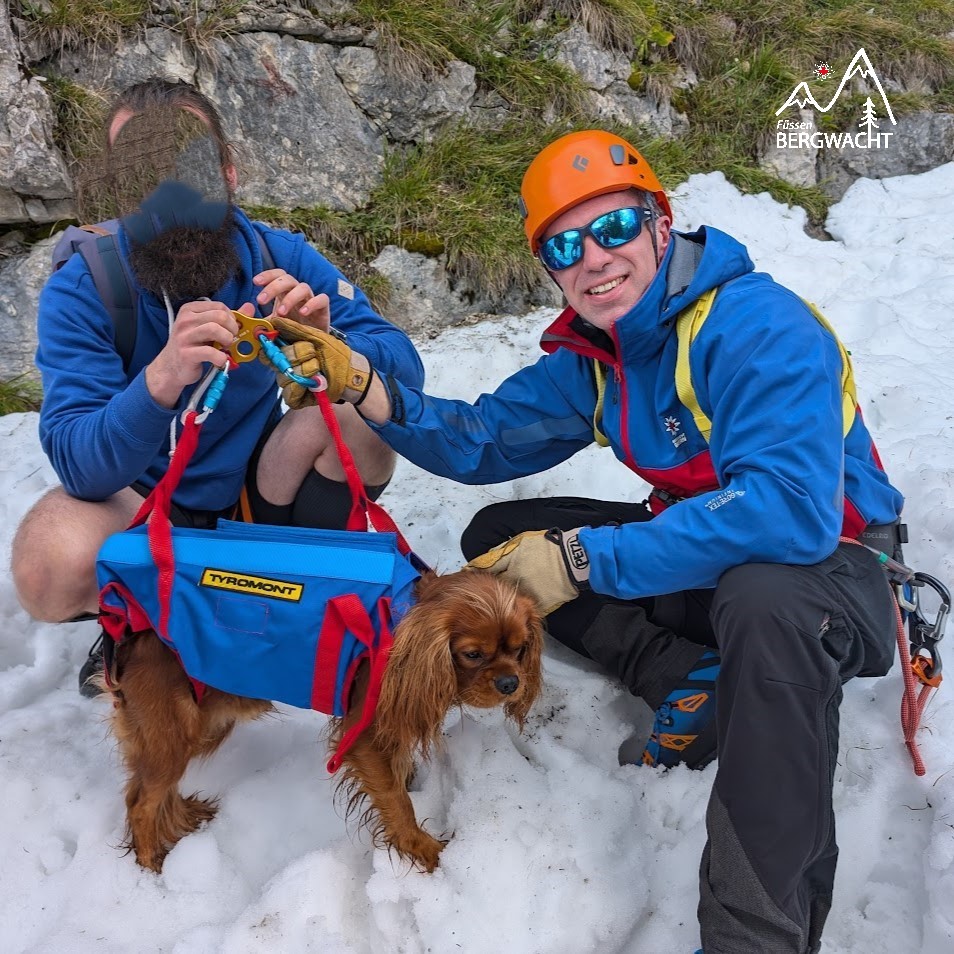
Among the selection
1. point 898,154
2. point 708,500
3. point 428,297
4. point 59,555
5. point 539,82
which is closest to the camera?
point 708,500

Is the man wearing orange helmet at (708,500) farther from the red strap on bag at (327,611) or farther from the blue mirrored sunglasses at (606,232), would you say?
the red strap on bag at (327,611)

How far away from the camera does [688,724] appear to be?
2.20 metres

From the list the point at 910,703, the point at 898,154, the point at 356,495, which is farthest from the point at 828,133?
the point at 356,495

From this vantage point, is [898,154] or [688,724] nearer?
[688,724]

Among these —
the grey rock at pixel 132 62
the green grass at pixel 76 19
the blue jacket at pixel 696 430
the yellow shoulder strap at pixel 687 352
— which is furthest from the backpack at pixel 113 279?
the green grass at pixel 76 19

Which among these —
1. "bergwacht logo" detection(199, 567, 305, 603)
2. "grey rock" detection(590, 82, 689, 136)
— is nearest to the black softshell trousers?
"bergwacht logo" detection(199, 567, 305, 603)

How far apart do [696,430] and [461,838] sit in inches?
51.4

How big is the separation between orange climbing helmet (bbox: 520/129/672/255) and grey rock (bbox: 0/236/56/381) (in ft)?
10.4

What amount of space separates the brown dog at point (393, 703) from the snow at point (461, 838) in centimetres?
11

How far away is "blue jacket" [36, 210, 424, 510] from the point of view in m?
2.02

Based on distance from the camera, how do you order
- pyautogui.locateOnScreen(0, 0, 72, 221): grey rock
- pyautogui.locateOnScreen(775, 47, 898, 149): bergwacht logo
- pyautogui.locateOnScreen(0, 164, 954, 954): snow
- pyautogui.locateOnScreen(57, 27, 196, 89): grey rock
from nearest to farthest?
pyautogui.locateOnScreen(0, 164, 954, 954): snow, pyautogui.locateOnScreen(0, 0, 72, 221): grey rock, pyautogui.locateOnScreen(57, 27, 196, 89): grey rock, pyautogui.locateOnScreen(775, 47, 898, 149): bergwacht logo

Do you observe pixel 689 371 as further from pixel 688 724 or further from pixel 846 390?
pixel 688 724

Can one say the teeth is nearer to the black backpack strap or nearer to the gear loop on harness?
the gear loop on harness

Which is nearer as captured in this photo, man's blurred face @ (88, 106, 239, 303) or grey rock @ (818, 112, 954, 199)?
man's blurred face @ (88, 106, 239, 303)
